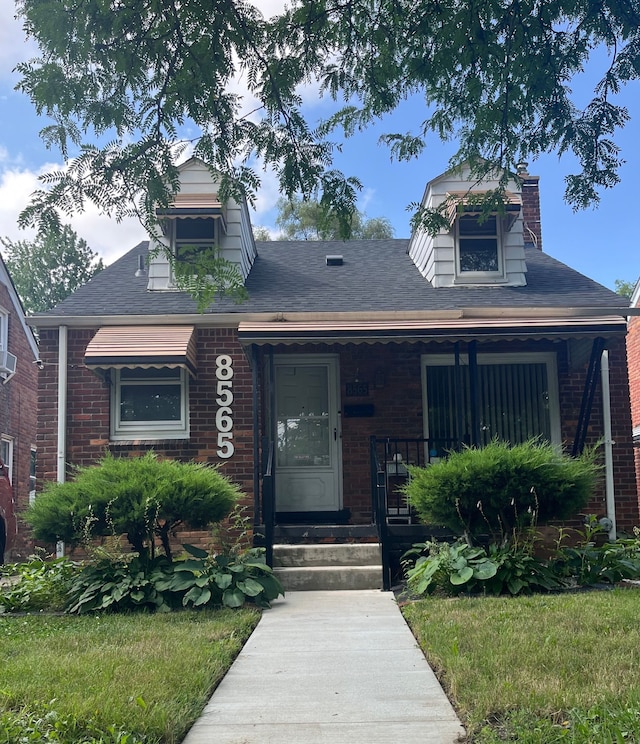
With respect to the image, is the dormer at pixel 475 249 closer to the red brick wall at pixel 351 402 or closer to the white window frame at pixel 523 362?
the white window frame at pixel 523 362

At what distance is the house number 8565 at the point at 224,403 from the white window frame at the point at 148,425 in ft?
1.38

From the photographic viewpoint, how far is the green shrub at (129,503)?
6574mm

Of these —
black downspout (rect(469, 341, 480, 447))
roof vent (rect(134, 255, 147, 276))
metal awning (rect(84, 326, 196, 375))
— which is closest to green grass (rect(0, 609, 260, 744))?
black downspout (rect(469, 341, 480, 447))

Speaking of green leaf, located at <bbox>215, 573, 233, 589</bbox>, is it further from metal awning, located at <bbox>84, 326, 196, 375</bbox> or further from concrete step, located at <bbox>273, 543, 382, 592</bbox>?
metal awning, located at <bbox>84, 326, 196, 375</bbox>

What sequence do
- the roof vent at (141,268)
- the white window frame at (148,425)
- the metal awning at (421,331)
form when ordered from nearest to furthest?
1. the metal awning at (421,331)
2. the white window frame at (148,425)
3. the roof vent at (141,268)

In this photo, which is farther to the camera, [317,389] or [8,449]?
[8,449]

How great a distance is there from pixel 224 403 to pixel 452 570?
4.28m

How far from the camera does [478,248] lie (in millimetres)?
11414

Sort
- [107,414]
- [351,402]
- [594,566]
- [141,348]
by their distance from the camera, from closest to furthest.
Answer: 1. [594,566]
2. [141,348]
3. [107,414]
4. [351,402]

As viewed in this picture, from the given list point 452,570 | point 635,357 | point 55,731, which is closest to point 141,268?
point 452,570

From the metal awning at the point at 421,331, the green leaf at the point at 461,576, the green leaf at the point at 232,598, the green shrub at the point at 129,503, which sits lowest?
the green leaf at the point at 232,598

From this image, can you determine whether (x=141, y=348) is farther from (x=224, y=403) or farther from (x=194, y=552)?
(x=194, y=552)

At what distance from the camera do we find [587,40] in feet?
17.2

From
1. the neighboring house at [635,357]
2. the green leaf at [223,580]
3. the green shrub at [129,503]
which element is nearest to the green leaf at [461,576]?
the green leaf at [223,580]
